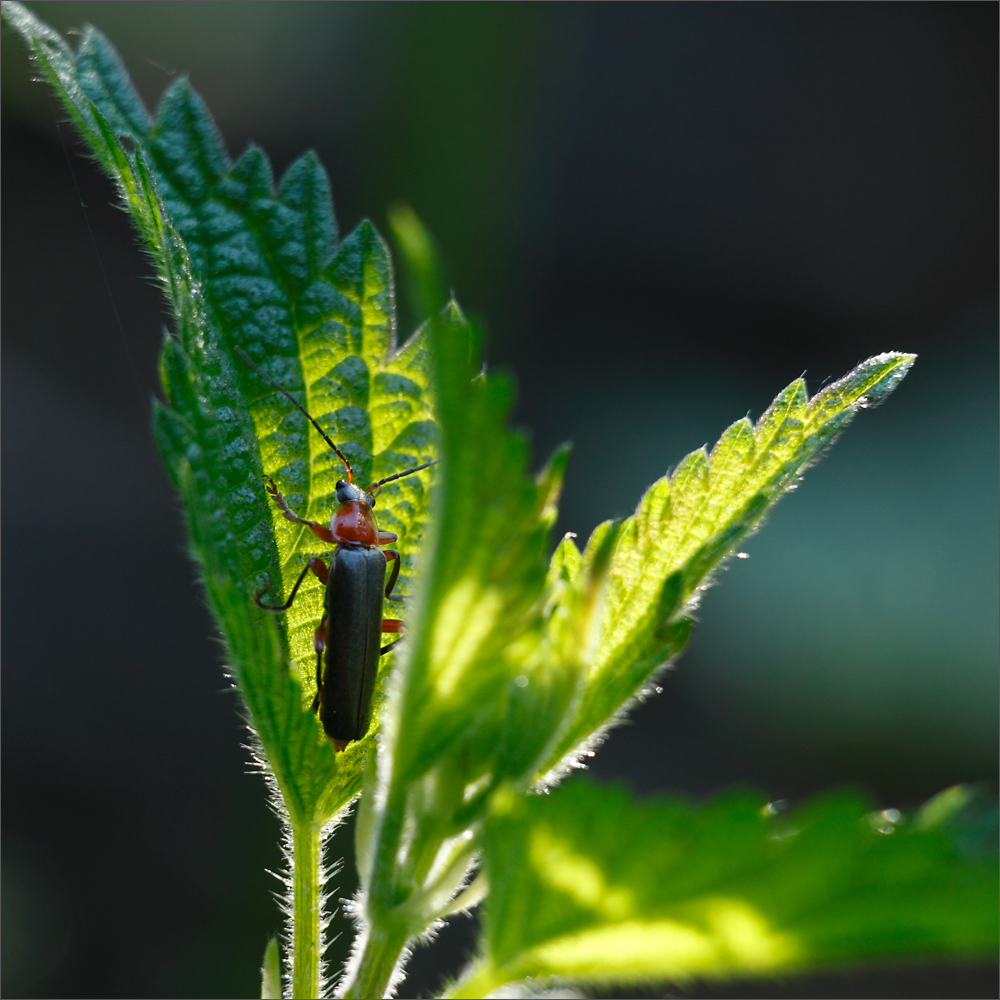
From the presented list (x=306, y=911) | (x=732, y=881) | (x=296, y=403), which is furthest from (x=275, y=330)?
(x=732, y=881)

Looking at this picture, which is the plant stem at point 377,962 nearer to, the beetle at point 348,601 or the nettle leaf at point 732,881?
the nettle leaf at point 732,881

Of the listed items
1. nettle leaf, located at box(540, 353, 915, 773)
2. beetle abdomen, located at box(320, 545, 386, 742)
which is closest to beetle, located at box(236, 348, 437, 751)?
beetle abdomen, located at box(320, 545, 386, 742)

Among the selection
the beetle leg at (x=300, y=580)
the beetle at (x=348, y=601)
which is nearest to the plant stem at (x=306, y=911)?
the beetle at (x=348, y=601)

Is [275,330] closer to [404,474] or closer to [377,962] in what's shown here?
[404,474]

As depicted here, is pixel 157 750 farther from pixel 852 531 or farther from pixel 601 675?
pixel 601 675

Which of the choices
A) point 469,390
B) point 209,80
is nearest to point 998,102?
point 209,80

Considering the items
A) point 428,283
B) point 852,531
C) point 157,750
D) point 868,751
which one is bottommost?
point 428,283

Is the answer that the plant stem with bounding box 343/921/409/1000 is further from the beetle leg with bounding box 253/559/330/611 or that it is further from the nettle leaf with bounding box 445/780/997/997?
the beetle leg with bounding box 253/559/330/611
